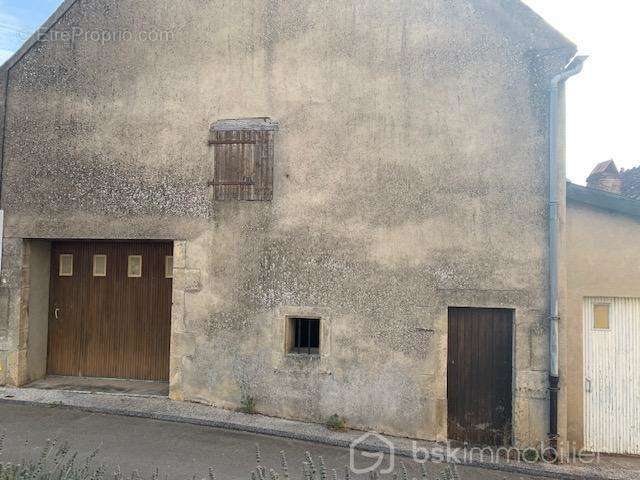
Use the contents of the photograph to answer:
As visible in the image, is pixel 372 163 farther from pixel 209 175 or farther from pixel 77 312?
pixel 77 312

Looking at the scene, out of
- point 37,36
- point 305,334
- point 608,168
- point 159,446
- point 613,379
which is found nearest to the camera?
point 159,446

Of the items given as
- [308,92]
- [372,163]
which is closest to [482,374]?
[372,163]

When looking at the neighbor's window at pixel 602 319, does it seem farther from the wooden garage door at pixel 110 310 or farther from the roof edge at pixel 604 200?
the wooden garage door at pixel 110 310

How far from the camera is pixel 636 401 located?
20.2 feet

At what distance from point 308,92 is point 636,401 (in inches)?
232

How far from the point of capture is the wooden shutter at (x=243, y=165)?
6.59m

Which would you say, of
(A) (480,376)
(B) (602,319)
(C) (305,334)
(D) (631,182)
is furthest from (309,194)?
(D) (631,182)

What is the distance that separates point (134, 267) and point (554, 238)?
601 centimetres

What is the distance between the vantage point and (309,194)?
646 centimetres

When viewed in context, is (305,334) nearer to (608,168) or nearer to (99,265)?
(99,265)

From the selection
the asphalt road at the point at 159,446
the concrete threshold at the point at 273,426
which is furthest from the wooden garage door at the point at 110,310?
the asphalt road at the point at 159,446

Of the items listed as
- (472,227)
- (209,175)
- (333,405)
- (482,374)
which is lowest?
(333,405)

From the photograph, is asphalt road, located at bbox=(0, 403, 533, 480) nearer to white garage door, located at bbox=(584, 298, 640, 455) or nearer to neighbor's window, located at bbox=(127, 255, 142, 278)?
white garage door, located at bbox=(584, 298, 640, 455)

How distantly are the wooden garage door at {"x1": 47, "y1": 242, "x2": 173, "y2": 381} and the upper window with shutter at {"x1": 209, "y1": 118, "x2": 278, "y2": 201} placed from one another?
153 centimetres
